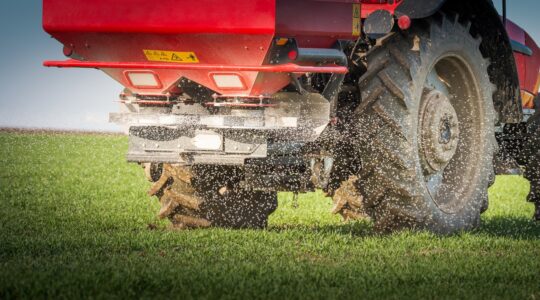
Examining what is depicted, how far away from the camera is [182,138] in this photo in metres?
6.07

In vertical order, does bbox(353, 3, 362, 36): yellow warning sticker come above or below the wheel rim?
above

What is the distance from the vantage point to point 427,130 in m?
6.46

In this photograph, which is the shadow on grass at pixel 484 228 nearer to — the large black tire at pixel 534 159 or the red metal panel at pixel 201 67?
the large black tire at pixel 534 159

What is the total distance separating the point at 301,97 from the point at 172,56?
2.84 feet

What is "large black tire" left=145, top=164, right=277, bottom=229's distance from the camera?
677cm

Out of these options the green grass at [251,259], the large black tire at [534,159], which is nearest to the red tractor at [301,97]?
the green grass at [251,259]

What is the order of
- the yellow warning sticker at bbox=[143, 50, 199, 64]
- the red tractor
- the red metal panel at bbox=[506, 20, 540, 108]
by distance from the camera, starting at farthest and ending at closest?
1. the red metal panel at bbox=[506, 20, 540, 108]
2. the yellow warning sticker at bbox=[143, 50, 199, 64]
3. the red tractor

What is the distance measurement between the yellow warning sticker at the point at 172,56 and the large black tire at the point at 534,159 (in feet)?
13.1

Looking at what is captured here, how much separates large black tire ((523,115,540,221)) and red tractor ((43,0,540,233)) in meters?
1.22

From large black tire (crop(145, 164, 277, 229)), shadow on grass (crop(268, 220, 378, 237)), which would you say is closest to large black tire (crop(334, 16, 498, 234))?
shadow on grass (crop(268, 220, 378, 237))

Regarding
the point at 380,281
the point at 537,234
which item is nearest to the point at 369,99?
the point at 380,281

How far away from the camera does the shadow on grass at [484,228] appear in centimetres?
707

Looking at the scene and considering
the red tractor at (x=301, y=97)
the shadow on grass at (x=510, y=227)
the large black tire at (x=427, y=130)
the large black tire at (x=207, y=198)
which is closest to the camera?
the red tractor at (x=301, y=97)

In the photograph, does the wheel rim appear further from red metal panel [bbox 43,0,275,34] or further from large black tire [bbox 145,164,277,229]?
red metal panel [bbox 43,0,275,34]
